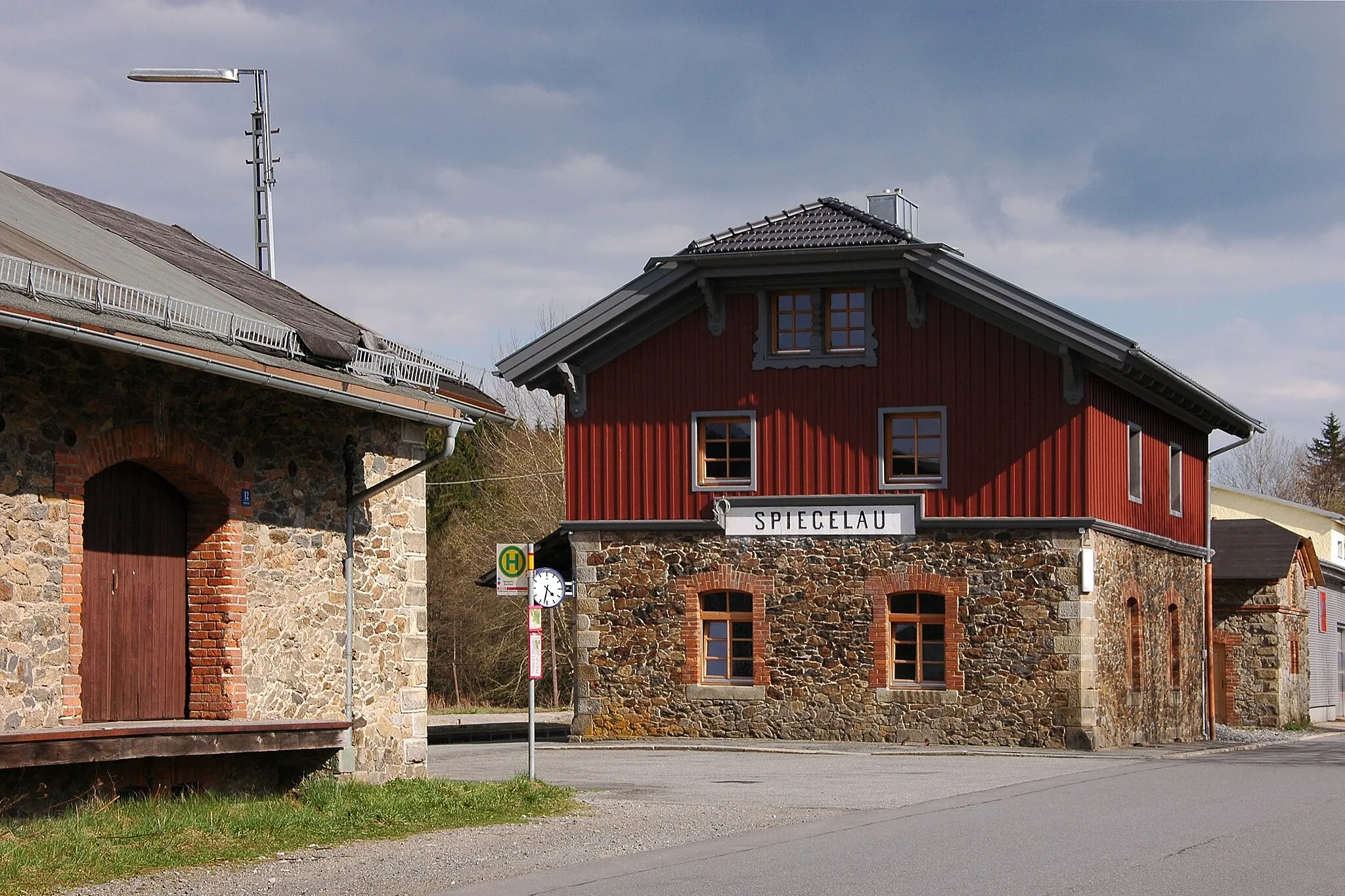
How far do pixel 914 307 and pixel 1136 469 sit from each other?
530 centimetres

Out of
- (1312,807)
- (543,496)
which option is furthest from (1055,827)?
(543,496)

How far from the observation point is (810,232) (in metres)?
25.7

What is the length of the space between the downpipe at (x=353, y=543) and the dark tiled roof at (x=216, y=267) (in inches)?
48.5

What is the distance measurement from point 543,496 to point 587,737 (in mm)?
17748

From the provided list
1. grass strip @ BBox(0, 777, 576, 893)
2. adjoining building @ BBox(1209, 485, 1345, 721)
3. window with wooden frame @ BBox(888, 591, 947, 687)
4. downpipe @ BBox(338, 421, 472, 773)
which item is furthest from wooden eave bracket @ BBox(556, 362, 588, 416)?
adjoining building @ BBox(1209, 485, 1345, 721)

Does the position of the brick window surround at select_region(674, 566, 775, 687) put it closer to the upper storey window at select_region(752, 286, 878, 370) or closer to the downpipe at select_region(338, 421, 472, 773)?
the upper storey window at select_region(752, 286, 878, 370)

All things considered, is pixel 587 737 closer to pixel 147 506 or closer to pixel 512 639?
pixel 147 506

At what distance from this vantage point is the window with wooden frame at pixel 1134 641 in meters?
26.9

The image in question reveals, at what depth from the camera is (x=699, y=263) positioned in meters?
25.6

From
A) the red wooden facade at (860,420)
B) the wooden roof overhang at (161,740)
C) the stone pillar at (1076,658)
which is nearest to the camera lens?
the wooden roof overhang at (161,740)

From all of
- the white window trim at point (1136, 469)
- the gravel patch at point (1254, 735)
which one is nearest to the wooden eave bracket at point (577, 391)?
the white window trim at point (1136, 469)

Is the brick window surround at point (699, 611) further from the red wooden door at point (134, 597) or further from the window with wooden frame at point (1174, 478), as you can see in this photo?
the red wooden door at point (134, 597)

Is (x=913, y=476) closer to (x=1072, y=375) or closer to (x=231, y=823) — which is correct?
(x=1072, y=375)

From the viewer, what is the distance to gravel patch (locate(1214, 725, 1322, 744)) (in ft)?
99.0
